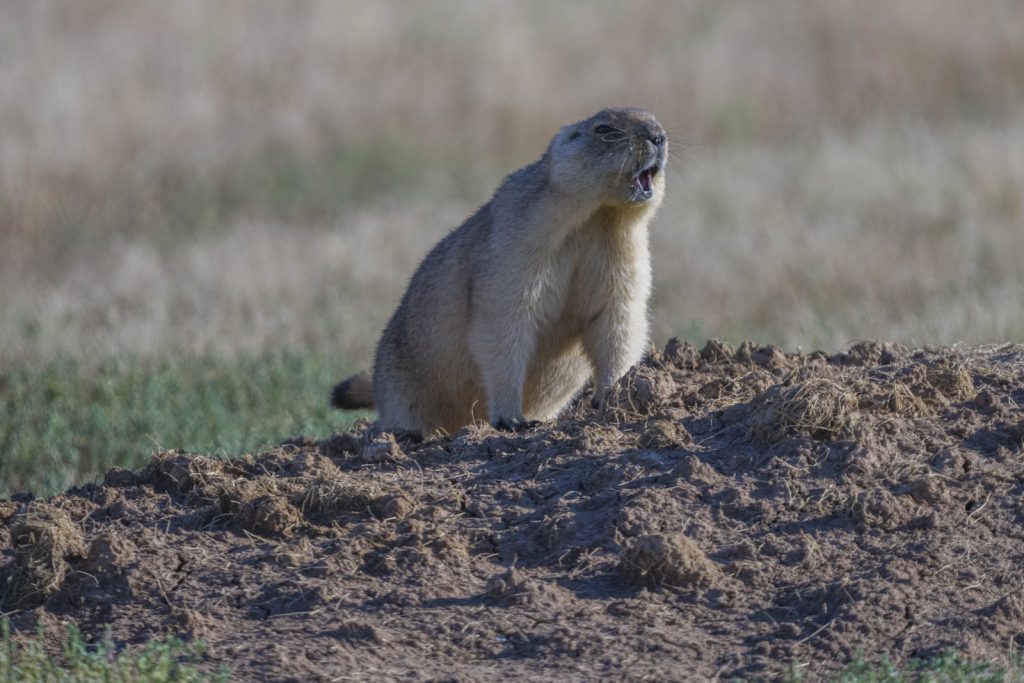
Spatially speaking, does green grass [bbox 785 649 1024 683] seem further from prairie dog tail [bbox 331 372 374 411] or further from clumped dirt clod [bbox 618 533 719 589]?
prairie dog tail [bbox 331 372 374 411]

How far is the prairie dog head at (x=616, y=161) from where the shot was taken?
278 inches

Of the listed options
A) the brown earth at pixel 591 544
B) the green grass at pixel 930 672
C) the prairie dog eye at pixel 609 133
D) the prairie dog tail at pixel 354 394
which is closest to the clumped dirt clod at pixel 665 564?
the brown earth at pixel 591 544

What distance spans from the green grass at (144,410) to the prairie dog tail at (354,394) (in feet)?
0.72

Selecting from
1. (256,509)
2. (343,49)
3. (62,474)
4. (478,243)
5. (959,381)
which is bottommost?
(62,474)

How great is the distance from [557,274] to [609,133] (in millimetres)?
745

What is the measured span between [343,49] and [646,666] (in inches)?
655

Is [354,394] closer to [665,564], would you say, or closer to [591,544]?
[591,544]

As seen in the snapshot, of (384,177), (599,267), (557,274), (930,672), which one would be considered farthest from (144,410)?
(384,177)

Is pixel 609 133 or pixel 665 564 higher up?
pixel 609 133

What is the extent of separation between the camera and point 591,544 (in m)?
5.67

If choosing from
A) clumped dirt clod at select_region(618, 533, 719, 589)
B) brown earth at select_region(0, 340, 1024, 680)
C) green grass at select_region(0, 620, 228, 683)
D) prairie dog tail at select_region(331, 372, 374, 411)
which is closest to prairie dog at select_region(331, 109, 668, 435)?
brown earth at select_region(0, 340, 1024, 680)

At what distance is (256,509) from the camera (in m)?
5.93

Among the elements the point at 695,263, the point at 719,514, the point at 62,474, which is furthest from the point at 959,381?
the point at 695,263

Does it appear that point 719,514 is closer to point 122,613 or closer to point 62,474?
point 122,613
